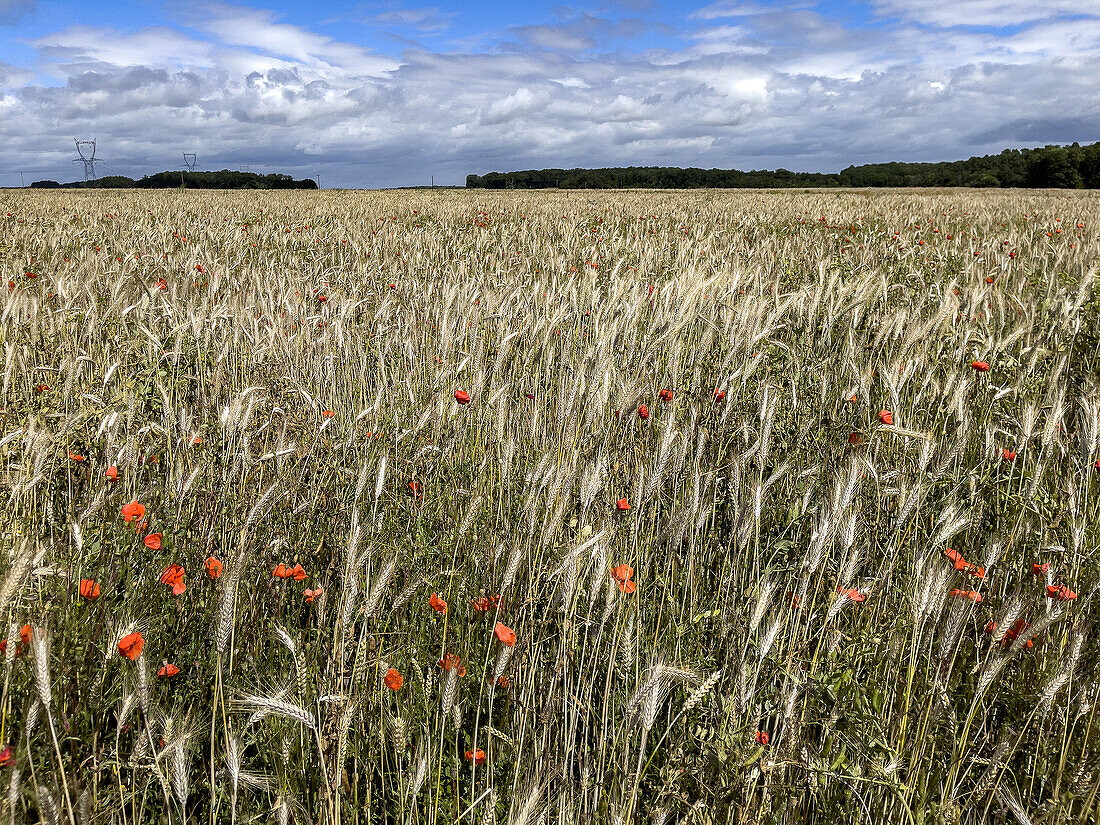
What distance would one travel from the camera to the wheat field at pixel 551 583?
1.20m

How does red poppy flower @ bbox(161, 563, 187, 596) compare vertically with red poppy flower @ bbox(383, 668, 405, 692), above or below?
above

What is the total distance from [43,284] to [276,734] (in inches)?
189

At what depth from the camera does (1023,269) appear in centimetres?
553

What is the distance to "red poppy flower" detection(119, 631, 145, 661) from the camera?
1115 mm

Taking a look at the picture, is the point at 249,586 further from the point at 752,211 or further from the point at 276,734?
the point at 752,211

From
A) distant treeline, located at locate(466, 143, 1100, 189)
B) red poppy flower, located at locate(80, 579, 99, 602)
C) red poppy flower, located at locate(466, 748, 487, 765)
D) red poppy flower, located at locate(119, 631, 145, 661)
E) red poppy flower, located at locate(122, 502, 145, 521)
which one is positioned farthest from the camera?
distant treeline, located at locate(466, 143, 1100, 189)

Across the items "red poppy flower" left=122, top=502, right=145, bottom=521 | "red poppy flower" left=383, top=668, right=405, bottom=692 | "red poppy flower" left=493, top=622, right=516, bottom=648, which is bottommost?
"red poppy flower" left=383, top=668, right=405, bottom=692

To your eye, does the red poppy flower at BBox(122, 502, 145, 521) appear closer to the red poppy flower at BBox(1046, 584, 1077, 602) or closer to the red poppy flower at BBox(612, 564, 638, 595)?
the red poppy flower at BBox(612, 564, 638, 595)

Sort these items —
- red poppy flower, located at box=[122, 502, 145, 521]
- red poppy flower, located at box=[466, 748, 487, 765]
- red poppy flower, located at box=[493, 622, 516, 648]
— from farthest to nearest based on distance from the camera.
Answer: red poppy flower, located at box=[122, 502, 145, 521], red poppy flower, located at box=[466, 748, 487, 765], red poppy flower, located at box=[493, 622, 516, 648]

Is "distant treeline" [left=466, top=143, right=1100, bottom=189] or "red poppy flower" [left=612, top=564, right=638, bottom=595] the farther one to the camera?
"distant treeline" [left=466, top=143, right=1100, bottom=189]

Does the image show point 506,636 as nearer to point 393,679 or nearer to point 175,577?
point 393,679

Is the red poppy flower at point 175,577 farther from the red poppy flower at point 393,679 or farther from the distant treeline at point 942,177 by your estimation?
the distant treeline at point 942,177

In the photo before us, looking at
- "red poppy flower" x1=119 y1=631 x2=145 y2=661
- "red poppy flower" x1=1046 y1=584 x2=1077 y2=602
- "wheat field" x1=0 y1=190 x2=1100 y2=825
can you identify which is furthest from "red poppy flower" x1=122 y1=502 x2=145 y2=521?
"red poppy flower" x1=1046 y1=584 x2=1077 y2=602

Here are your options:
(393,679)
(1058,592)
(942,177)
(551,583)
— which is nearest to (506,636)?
(393,679)
